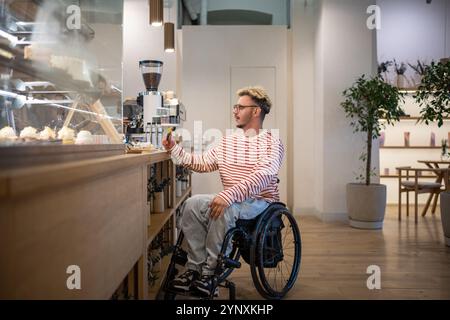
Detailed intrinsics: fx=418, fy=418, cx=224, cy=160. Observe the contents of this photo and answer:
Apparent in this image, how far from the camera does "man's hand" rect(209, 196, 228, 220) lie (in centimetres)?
209

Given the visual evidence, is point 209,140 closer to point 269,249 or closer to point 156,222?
point 156,222

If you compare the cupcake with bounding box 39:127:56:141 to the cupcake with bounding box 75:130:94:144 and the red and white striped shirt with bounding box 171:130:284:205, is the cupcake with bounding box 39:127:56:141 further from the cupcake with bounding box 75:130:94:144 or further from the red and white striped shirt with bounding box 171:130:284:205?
the red and white striped shirt with bounding box 171:130:284:205

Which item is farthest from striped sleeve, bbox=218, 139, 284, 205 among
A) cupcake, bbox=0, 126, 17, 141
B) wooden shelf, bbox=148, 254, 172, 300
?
cupcake, bbox=0, 126, 17, 141

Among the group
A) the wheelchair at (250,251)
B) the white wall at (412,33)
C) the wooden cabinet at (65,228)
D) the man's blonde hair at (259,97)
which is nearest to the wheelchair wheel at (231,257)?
the wheelchair at (250,251)

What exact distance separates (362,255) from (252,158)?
1.84 metres

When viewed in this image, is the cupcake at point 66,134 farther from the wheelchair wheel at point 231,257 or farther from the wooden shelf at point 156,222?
the wheelchair wheel at point 231,257

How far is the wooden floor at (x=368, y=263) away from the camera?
2.70 m

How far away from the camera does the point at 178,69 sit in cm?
617

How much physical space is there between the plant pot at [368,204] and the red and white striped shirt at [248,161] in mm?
2677

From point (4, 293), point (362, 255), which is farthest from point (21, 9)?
point (362, 255)

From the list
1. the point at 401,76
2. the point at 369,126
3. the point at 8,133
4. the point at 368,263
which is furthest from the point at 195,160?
the point at 401,76

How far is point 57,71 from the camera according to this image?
5.10 ft
